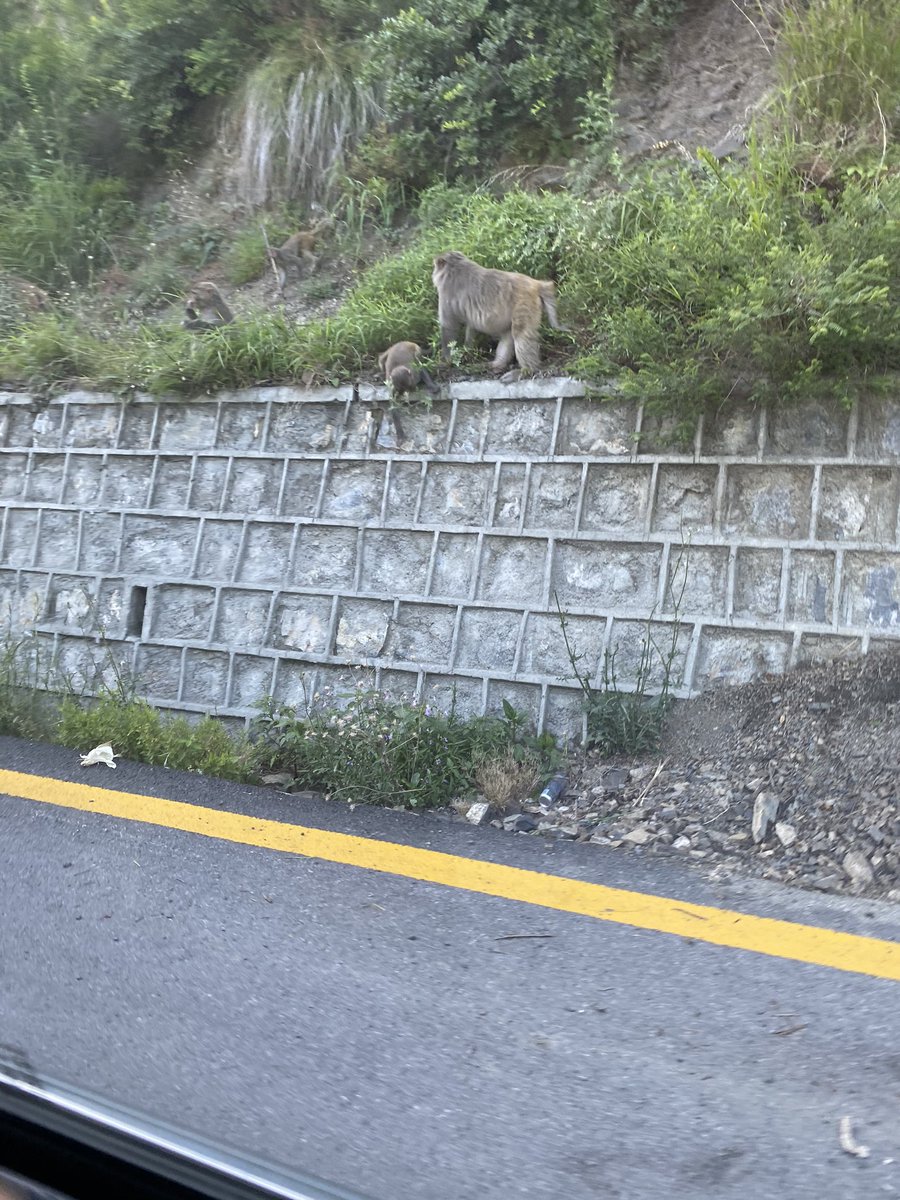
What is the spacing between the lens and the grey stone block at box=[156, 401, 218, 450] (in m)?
7.73

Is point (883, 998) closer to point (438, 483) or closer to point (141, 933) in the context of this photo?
point (141, 933)

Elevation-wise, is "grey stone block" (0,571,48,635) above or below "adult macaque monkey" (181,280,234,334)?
below

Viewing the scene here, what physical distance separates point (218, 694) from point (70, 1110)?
5.64 meters

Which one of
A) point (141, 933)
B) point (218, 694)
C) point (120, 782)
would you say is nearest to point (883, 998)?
point (141, 933)

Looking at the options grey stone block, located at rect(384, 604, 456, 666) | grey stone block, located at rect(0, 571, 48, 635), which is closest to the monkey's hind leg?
grey stone block, located at rect(384, 604, 456, 666)

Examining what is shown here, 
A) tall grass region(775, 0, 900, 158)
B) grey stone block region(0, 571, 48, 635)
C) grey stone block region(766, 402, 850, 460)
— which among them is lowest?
grey stone block region(0, 571, 48, 635)

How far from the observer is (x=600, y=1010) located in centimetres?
323

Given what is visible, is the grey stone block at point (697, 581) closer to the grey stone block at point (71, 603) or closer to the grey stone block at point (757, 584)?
the grey stone block at point (757, 584)

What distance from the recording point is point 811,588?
225 inches

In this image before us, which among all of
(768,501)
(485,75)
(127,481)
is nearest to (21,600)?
(127,481)

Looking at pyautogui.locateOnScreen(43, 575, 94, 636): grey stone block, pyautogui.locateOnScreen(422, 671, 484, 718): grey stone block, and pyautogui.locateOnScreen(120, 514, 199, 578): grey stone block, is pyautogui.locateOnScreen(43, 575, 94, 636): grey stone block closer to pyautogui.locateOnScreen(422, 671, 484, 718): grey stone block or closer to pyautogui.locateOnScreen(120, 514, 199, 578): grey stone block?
→ pyautogui.locateOnScreen(120, 514, 199, 578): grey stone block

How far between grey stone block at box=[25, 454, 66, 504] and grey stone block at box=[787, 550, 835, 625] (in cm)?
560

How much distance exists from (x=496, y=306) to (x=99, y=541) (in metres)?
3.49

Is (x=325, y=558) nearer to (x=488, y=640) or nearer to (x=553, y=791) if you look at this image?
(x=488, y=640)
